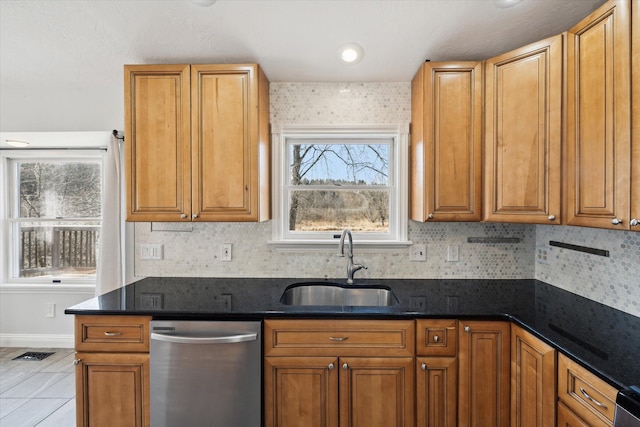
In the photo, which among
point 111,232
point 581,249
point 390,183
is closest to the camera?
point 581,249

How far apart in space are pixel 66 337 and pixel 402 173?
3.35 m

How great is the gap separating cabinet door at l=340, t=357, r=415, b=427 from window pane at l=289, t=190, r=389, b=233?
1.04 m

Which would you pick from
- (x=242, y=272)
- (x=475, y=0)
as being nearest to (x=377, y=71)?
(x=475, y=0)

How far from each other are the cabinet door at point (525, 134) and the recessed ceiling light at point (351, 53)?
74 cm

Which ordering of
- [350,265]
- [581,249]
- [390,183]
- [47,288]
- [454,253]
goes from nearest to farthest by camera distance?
[581,249] < [350,265] < [454,253] < [390,183] < [47,288]

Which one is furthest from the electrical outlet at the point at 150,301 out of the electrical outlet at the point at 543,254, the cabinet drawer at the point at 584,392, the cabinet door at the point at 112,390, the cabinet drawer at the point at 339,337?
the electrical outlet at the point at 543,254

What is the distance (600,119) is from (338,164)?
1.52 metres

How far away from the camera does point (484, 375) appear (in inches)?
64.1

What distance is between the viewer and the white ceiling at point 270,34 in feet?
5.27

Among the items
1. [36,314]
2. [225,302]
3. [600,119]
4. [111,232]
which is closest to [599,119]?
[600,119]

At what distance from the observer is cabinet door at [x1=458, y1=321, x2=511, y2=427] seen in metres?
1.62

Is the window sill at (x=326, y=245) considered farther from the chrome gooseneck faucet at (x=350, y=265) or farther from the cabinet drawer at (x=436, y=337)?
the cabinet drawer at (x=436, y=337)

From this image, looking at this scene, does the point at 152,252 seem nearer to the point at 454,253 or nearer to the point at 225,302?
the point at 225,302

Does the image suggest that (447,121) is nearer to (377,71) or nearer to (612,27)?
(377,71)
